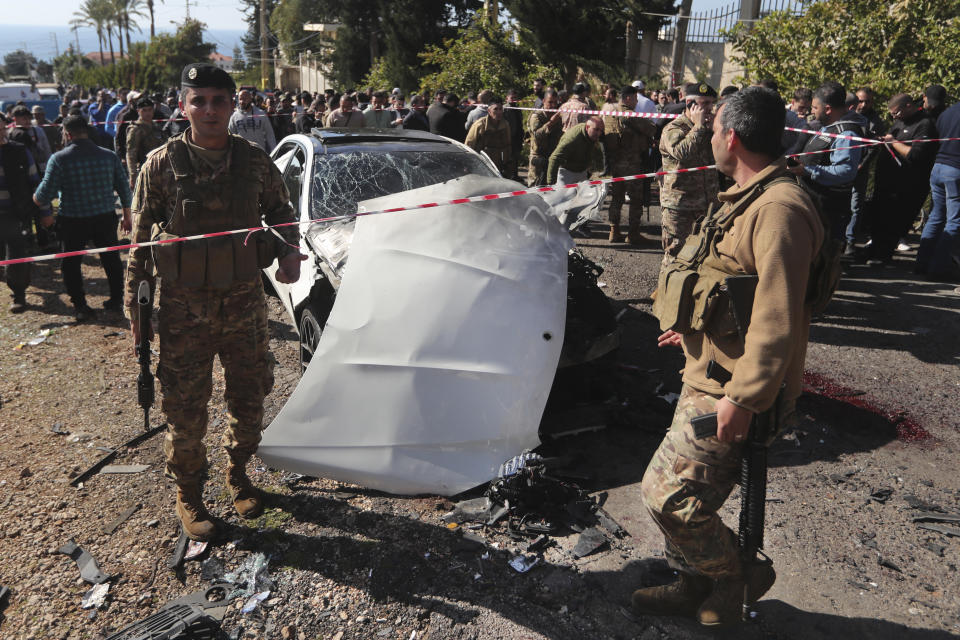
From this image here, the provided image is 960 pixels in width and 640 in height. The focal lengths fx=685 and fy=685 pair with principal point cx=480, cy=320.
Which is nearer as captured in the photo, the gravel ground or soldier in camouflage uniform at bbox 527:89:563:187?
the gravel ground

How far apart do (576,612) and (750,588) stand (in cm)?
67

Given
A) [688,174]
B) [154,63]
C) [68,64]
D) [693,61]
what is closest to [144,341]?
[688,174]

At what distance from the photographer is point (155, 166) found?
119 inches

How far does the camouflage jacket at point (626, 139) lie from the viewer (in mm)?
8664

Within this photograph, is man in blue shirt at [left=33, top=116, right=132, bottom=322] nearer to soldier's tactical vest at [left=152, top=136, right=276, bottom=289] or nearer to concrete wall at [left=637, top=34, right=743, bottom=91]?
soldier's tactical vest at [left=152, top=136, right=276, bottom=289]

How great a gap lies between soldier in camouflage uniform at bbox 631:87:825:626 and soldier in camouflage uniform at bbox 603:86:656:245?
251 inches

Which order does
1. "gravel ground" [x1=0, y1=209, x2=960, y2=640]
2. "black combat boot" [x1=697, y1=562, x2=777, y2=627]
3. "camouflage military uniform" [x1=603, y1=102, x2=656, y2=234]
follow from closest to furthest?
"black combat boot" [x1=697, y1=562, x2=777, y2=627], "gravel ground" [x1=0, y1=209, x2=960, y2=640], "camouflage military uniform" [x1=603, y1=102, x2=656, y2=234]

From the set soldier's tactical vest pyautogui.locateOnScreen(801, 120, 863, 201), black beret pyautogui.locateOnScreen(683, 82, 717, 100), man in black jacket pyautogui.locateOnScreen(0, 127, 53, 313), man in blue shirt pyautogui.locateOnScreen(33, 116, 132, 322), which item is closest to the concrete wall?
soldier's tactical vest pyautogui.locateOnScreen(801, 120, 863, 201)

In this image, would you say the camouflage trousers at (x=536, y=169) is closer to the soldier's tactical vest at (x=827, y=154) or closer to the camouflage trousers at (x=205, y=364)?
the soldier's tactical vest at (x=827, y=154)

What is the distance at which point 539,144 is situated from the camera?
995cm

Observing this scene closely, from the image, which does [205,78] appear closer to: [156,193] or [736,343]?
[156,193]

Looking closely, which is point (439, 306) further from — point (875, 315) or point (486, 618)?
point (875, 315)

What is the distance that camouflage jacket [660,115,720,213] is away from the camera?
5.68 m

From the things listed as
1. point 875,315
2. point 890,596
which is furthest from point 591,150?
point 890,596
